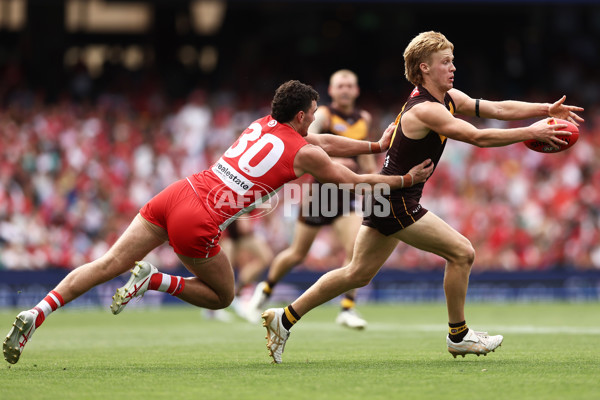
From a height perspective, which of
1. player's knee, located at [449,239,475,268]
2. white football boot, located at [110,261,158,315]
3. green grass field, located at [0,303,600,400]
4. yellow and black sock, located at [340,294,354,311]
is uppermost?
player's knee, located at [449,239,475,268]

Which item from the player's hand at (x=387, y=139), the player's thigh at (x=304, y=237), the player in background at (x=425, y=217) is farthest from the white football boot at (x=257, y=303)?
the player's hand at (x=387, y=139)

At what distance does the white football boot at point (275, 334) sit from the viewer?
8.00 meters

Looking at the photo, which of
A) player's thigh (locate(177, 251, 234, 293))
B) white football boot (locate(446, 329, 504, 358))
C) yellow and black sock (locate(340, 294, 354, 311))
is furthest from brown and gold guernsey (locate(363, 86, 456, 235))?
yellow and black sock (locate(340, 294, 354, 311))

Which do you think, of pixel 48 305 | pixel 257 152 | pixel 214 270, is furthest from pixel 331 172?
pixel 48 305

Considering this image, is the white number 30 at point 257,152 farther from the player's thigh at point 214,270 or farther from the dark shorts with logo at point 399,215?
the dark shorts with logo at point 399,215

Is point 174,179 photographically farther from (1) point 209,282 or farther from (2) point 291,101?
(2) point 291,101

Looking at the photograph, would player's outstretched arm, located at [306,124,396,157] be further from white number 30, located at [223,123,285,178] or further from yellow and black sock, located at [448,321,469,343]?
yellow and black sock, located at [448,321,469,343]

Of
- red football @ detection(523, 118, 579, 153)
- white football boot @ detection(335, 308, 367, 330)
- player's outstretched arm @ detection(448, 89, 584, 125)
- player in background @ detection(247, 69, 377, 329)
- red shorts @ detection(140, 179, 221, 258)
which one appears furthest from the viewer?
player in background @ detection(247, 69, 377, 329)

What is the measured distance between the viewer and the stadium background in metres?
20.1

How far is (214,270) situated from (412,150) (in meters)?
1.99

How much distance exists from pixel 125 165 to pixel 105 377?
14.6 metres

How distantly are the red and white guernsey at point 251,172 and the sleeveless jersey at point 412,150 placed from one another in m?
0.86

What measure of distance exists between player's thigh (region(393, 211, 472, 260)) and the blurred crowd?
40.0ft

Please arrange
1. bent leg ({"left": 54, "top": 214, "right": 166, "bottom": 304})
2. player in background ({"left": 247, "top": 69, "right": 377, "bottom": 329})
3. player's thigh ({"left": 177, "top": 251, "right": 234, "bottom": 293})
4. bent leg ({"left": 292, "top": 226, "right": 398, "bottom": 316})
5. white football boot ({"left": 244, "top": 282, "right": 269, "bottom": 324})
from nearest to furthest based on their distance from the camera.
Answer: bent leg ({"left": 54, "top": 214, "right": 166, "bottom": 304})
player's thigh ({"left": 177, "top": 251, "right": 234, "bottom": 293})
bent leg ({"left": 292, "top": 226, "right": 398, "bottom": 316})
player in background ({"left": 247, "top": 69, "right": 377, "bottom": 329})
white football boot ({"left": 244, "top": 282, "right": 269, "bottom": 324})
